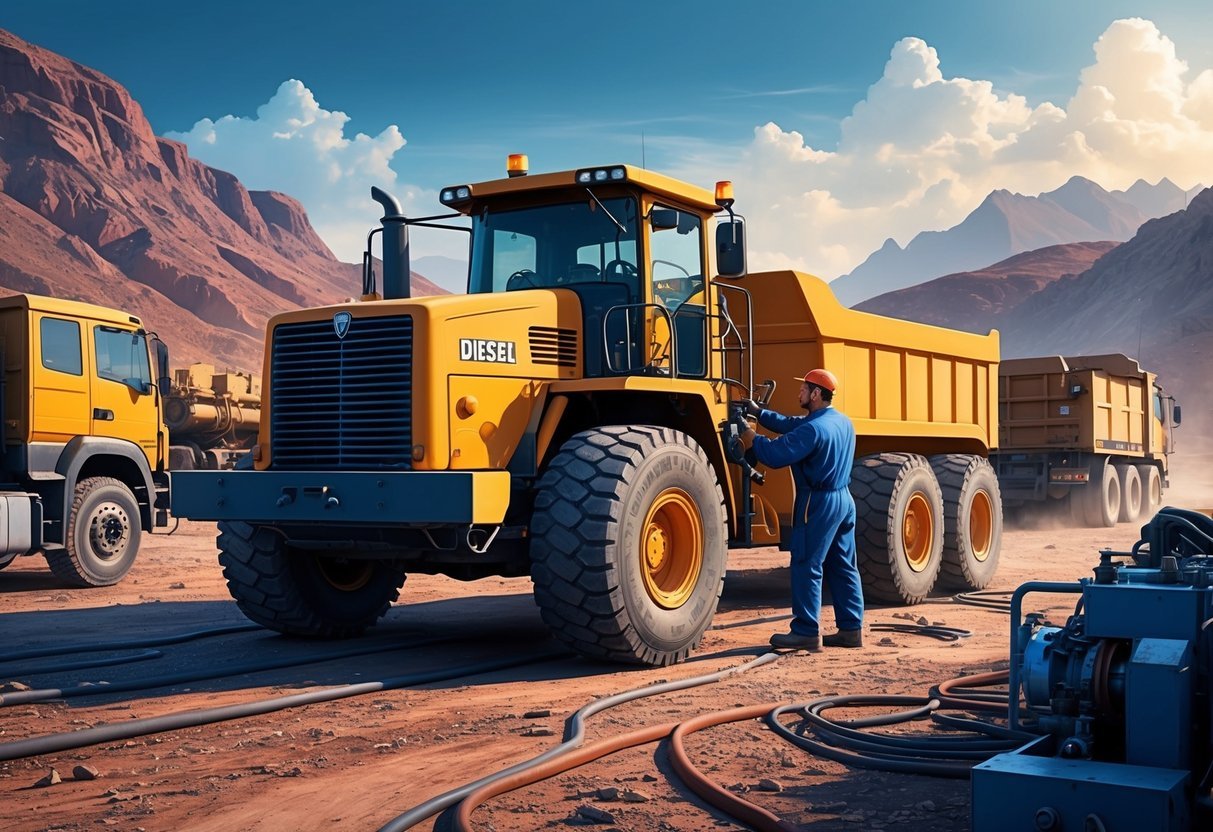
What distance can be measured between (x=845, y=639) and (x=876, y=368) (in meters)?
3.29

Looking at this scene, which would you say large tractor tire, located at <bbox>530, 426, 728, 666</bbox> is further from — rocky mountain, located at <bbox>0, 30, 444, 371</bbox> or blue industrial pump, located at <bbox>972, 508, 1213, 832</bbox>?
rocky mountain, located at <bbox>0, 30, 444, 371</bbox>

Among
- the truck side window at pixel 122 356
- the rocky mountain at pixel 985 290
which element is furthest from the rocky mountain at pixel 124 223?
the truck side window at pixel 122 356

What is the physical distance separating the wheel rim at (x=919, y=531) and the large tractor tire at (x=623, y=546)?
3.76m

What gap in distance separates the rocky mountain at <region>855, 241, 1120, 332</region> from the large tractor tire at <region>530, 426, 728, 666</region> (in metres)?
106

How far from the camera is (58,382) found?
1273 cm

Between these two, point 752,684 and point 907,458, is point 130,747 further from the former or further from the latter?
point 907,458

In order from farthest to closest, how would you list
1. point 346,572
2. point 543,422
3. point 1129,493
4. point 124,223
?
point 124,223
point 1129,493
point 346,572
point 543,422

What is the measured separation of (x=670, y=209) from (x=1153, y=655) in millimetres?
5543

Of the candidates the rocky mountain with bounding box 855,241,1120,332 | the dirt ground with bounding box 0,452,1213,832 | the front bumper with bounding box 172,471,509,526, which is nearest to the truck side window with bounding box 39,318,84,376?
the dirt ground with bounding box 0,452,1213,832

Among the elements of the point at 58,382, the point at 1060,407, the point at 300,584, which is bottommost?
the point at 300,584

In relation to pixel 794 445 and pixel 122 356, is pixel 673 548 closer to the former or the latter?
pixel 794 445

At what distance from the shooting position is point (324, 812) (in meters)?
4.81

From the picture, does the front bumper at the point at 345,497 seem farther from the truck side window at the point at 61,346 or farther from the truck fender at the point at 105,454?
the truck side window at the point at 61,346

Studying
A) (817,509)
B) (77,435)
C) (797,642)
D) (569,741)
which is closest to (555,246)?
(817,509)
